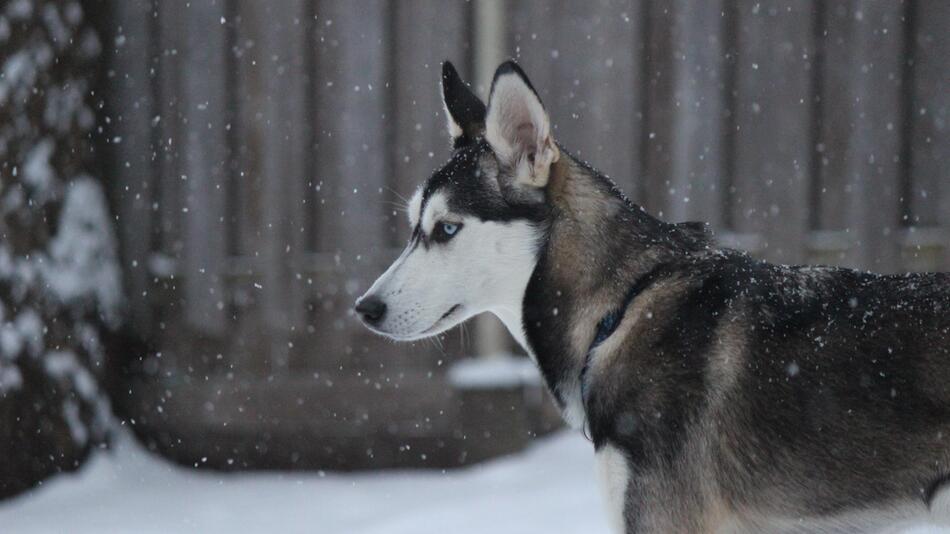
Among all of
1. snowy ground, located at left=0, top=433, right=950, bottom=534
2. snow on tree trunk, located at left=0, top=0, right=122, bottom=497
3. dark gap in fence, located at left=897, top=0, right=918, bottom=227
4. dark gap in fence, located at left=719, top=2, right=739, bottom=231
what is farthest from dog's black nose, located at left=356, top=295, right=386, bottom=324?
dark gap in fence, located at left=897, top=0, right=918, bottom=227

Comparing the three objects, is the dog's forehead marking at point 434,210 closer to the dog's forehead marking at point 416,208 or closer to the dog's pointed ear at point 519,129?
the dog's forehead marking at point 416,208

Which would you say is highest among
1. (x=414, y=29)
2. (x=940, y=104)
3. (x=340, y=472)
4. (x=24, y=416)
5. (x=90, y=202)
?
(x=414, y=29)

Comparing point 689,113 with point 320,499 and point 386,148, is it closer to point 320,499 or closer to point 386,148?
point 386,148

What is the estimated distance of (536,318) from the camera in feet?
9.53

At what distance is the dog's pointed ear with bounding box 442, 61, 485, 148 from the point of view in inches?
125

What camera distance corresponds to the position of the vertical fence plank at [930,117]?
16.1ft

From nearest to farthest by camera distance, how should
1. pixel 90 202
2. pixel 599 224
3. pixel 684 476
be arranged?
pixel 684 476 → pixel 599 224 → pixel 90 202

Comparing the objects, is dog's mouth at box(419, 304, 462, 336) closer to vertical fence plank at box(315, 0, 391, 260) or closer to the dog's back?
the dog's back

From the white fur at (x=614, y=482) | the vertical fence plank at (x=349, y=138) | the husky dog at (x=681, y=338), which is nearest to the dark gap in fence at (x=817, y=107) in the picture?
the vertical fence plank at (x=349, y=138)

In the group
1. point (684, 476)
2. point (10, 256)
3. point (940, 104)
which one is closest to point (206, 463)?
point (10, 256)

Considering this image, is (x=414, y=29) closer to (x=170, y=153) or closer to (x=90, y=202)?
(x=170, y=153)

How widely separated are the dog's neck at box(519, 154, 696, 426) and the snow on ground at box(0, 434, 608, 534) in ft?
4.91

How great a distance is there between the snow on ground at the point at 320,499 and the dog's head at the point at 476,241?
1.55 m

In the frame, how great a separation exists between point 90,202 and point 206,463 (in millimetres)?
1353
